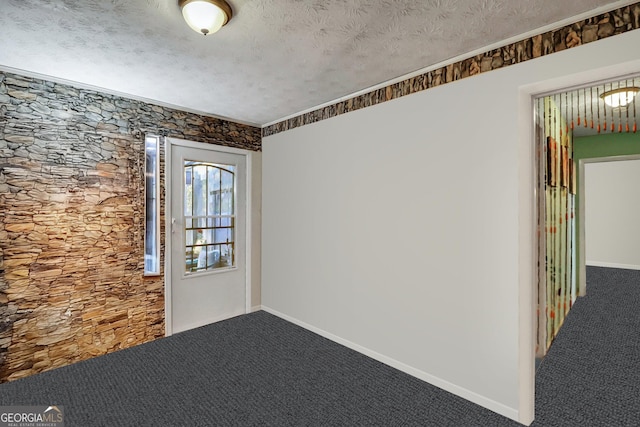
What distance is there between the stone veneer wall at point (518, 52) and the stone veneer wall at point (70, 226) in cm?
227

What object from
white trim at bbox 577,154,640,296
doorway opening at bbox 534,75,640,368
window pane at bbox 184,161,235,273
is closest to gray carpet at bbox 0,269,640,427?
doorway opening at bbox 534,75,640,368

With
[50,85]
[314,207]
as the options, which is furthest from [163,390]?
[50,85]

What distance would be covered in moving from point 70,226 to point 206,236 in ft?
4.33

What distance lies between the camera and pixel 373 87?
115 inches

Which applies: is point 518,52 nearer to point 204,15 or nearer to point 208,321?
point 204,15

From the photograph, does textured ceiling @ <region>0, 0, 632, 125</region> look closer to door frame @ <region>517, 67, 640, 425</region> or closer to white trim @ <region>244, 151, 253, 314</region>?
door frame @ <region>517, 67, 640, 425</region>

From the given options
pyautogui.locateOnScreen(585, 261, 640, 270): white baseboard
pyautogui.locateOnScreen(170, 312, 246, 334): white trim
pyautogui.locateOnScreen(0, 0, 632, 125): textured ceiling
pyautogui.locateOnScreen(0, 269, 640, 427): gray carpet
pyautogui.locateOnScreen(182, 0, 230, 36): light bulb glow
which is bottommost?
pyautogui.locateOnScreen(0, 269, 640, 427): gray carpet

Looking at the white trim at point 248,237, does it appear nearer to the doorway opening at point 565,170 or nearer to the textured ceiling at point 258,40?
the textured ceiling at point 258,40

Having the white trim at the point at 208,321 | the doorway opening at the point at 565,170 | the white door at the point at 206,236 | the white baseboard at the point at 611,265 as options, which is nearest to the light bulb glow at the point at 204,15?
the white door at the point at 206,236

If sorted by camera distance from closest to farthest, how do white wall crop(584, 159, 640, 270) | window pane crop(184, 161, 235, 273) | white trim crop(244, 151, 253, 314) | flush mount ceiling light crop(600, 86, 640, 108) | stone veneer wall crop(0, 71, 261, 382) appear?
1. stone veneer wall crop(0, 71, 261, 382)
2. flush mount ceiling light crop(600, 86, 640, 108)
3. window pane crop(184, 161, 235, 273)
4. white trim crop(244, 151, 253, 314)
5. white wall crop(584, 159, 640, 270)

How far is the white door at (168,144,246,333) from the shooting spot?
3527 millimetres

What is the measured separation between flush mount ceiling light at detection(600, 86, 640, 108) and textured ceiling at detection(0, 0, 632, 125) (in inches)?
51.8

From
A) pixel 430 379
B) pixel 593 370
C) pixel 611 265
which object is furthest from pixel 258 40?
pixel 611 265

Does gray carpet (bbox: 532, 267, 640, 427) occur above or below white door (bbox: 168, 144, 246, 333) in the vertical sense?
below
